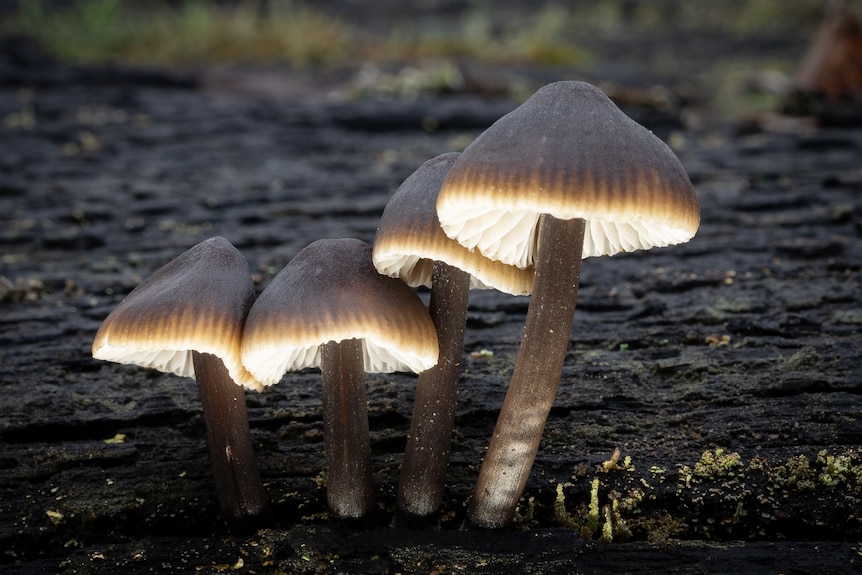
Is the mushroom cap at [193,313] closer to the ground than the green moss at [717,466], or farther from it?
farther from it

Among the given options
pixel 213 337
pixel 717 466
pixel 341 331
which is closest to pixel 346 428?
pixel 341 331

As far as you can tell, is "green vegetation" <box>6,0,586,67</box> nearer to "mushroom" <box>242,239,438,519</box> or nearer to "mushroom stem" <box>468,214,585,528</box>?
"mushroom" <box>242,239,438,519</box>


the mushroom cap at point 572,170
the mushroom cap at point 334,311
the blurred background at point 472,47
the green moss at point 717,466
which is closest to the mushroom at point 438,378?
the mushroom cap at point 334,311

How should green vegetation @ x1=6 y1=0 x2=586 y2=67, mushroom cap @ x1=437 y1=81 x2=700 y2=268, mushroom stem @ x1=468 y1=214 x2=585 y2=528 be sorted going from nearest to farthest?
mushroom cap @ x1=437 y1=81 x2=700 y2=268
mushroom stem @ x1=468 y1=214 x2=585 y2=528
green vegetation @ x1=6 y1=0 x2=586 y2=67

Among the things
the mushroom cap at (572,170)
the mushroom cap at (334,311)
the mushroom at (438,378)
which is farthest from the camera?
the mushroom at (438,378)

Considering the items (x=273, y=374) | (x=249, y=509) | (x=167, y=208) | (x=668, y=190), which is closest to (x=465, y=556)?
(x=249, y=509)

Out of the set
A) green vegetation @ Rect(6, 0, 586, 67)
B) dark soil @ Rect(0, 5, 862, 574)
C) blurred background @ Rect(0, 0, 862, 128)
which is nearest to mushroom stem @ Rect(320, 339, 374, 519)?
dark soil @ Rect(0, 5, 862, 574)

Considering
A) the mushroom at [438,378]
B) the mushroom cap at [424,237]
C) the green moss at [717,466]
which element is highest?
the mushroom cap at [424,237]

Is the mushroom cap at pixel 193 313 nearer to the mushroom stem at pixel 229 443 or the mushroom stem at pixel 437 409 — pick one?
the mushroom stem at pixel 229 443
